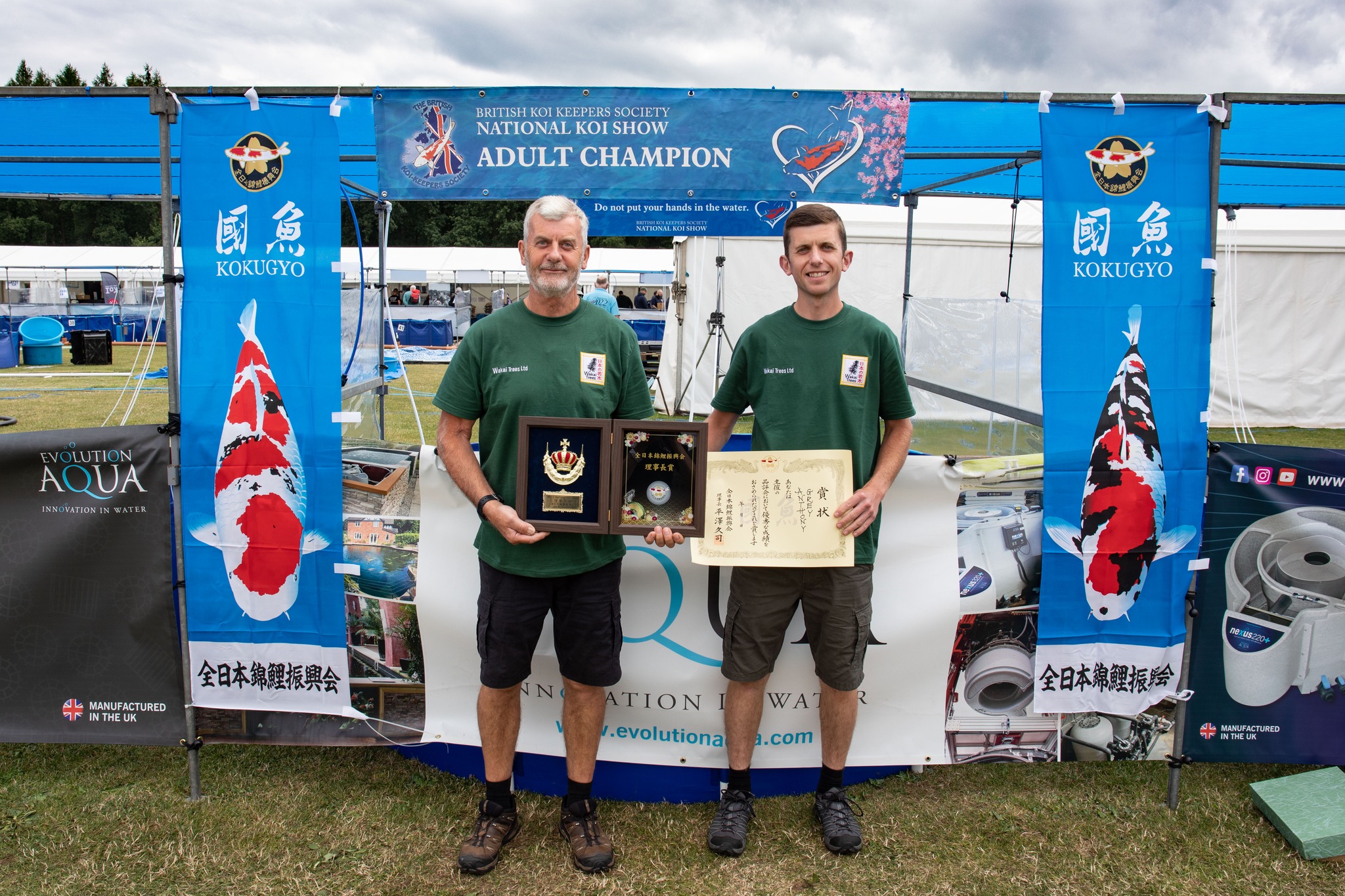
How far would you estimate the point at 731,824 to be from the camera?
2479mm

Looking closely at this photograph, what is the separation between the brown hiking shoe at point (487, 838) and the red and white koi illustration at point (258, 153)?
2135 mm

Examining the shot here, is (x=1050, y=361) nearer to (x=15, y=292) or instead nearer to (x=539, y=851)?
(x=539, y=851)

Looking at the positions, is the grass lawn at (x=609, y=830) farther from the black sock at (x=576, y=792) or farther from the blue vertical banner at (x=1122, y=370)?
the blue vertical banner at (x=1122, y=370)

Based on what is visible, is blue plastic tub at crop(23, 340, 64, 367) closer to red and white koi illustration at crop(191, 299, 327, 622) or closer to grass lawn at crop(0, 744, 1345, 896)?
grass lawn at crop(0, 744, 1345, 896)

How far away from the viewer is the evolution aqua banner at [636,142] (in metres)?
2.76

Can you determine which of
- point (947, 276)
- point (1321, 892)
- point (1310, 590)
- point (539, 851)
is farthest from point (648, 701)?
point (947, 276)

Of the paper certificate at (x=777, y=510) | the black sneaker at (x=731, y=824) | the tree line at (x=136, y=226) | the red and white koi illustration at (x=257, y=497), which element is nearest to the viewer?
the paper certificate at (x=777, y=510)

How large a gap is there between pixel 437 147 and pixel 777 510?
5.71 ft

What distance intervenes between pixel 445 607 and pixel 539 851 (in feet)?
2.74

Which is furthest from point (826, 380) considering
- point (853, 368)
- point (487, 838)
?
point (487, 838)

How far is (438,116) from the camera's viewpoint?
9.05 ft

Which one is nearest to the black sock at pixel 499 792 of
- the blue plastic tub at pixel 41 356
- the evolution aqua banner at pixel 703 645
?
the evolution aqua banner at pixel 703 645

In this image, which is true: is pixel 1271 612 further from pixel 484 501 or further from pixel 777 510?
pixel 484 501

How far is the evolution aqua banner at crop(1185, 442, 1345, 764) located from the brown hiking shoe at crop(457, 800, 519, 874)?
2.37 meters
